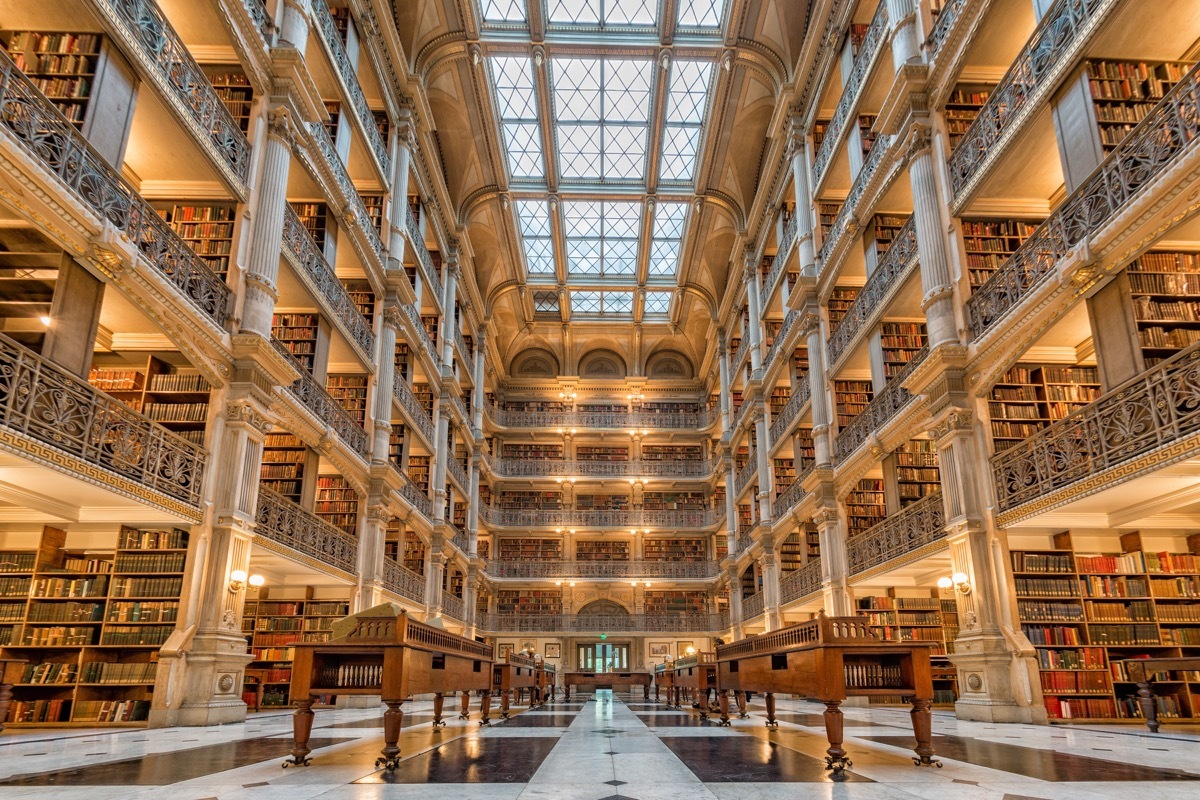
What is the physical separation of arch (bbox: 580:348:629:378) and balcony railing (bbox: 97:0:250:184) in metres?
20.7

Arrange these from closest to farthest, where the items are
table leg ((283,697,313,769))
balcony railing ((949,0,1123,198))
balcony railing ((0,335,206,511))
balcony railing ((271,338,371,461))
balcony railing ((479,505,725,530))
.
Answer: table leg ((283,697,313,769)) < balcony railing ((0,335,206,511)) < balcony railing ((949,0,1123,198)) < balcony railing ((271,338,371,461)) < balcony railing ((479,505,725,530))

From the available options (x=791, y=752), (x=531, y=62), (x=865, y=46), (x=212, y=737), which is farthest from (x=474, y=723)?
(x=531, y=62)

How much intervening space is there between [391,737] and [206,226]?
7.17 m

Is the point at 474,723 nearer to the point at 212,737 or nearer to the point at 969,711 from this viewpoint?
the point at 212,737

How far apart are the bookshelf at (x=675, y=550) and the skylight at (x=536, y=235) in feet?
33.0

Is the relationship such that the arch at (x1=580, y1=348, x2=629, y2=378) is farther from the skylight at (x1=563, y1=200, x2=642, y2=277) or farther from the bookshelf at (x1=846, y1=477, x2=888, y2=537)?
the bookshelf at (x1=846, y1=477, x2=888, y2=537)

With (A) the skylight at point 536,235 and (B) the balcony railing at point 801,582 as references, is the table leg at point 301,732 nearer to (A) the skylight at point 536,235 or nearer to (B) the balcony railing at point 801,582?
(B) the balcony railing at point 801,582

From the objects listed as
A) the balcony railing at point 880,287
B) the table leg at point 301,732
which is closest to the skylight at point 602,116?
the balcony railing at point 880,287

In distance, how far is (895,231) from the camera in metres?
11.9

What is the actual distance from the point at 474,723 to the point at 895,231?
9422 mm

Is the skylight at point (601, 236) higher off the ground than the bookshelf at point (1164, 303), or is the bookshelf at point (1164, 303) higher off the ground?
the skylight at point (601, 236)

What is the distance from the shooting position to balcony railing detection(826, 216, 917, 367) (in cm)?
1033

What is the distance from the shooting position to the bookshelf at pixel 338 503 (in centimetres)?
1279

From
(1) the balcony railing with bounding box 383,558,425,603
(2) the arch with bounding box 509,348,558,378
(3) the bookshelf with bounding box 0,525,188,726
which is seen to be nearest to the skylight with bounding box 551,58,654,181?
(2) the arch with bounding box 509,348,558,378
